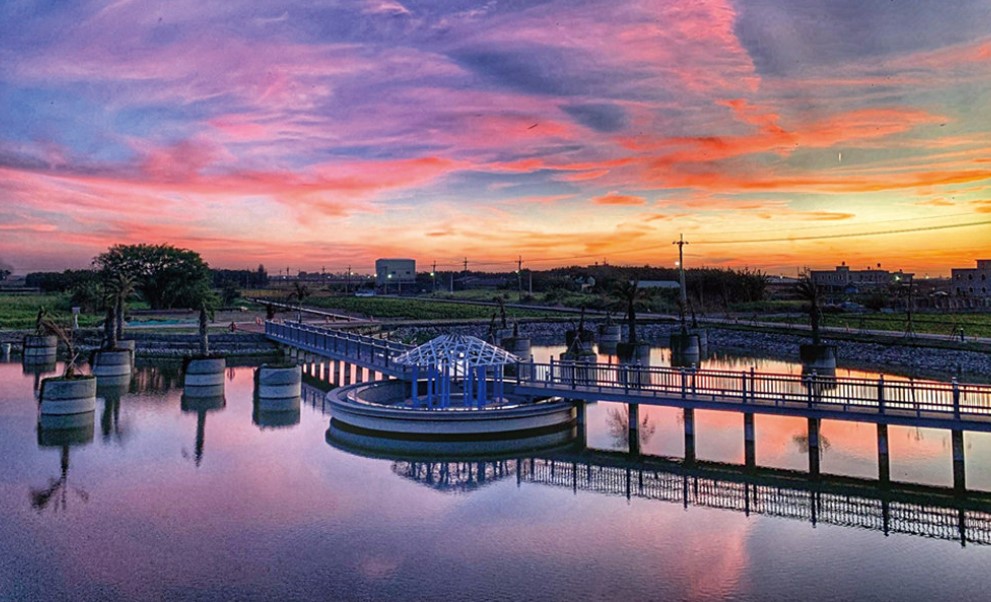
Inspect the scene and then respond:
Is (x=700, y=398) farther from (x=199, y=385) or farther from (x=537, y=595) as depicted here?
(x=199, y=385)

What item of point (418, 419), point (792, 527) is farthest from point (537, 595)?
point (418, 419)

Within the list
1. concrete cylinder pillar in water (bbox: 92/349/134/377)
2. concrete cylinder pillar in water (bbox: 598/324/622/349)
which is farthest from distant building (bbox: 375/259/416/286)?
concrete cylinder pillar in water (bbox: 92/349/134/377)

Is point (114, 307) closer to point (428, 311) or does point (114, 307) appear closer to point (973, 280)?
point (428, 311)

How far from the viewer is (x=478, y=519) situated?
17.5m

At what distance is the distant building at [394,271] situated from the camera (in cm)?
18350

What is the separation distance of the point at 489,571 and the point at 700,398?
13.0 metres

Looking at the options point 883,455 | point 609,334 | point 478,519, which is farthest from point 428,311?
point 478,519

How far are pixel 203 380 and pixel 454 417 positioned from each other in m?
18.0

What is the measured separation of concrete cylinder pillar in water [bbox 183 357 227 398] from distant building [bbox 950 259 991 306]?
374ft

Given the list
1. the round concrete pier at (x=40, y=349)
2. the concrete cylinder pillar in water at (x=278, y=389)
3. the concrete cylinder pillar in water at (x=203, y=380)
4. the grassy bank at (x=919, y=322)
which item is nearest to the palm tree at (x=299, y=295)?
the round concrete pier at (x=40, y=349)

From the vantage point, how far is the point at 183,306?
9712cm

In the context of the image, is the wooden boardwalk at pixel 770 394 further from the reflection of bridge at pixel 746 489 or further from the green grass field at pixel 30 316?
the green grass field at pixel 30 316

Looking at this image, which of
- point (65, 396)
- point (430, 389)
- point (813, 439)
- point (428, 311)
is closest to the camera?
point (813, 439)

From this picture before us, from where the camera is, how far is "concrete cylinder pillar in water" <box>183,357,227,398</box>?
120 feet
